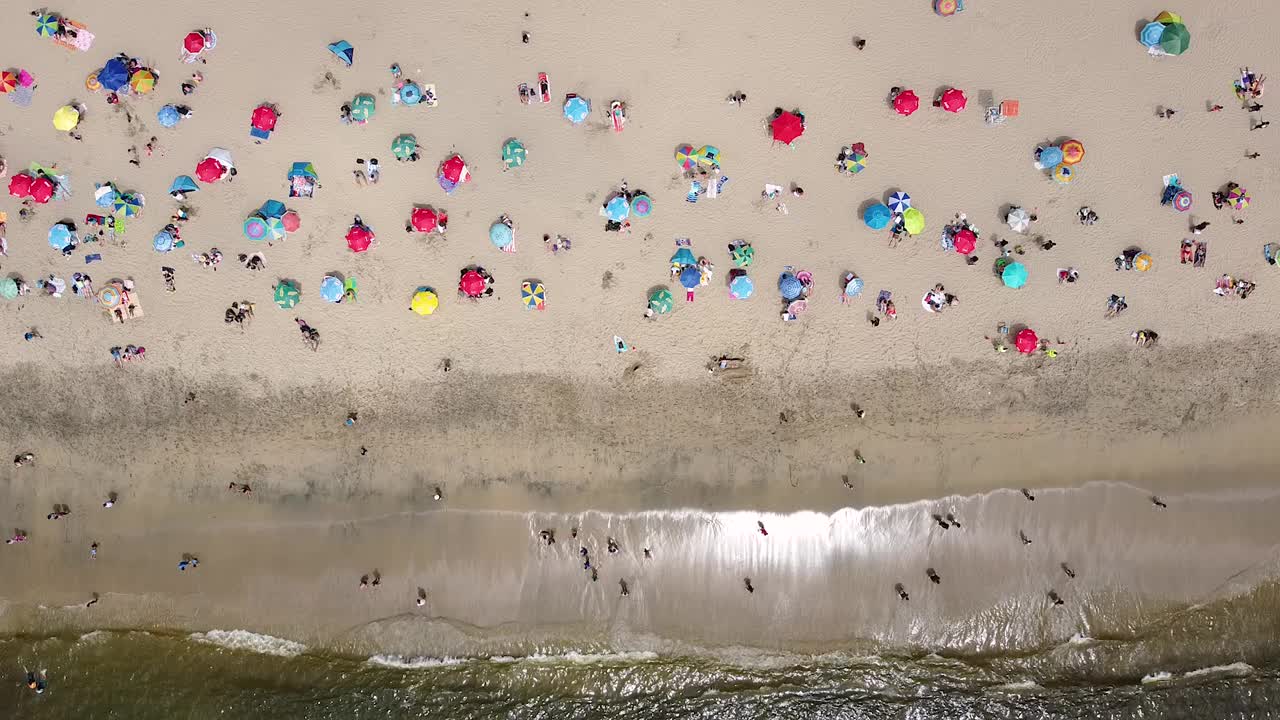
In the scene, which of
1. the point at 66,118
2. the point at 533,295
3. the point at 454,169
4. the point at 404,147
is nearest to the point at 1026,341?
the point at 533,295

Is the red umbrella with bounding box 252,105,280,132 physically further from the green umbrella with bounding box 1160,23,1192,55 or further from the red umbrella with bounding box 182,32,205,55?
the green umbrella with bounding box 1160,23,1192,55

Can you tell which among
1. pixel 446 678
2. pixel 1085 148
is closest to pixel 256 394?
pixel 446 678

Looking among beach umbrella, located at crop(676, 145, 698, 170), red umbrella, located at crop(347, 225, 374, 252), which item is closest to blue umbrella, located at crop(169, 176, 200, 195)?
red umbrella, located at crop(347, 225, 374, 252)

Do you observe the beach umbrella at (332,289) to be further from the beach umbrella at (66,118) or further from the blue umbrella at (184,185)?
the beach umbrella at (66,118)

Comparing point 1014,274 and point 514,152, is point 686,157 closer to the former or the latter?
point 514,152

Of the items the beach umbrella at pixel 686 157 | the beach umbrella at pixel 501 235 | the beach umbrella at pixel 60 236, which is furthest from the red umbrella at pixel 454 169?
the beach umbrella at pixel 60 236
